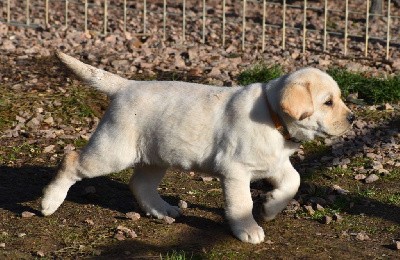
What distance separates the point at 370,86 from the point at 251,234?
3611 mm

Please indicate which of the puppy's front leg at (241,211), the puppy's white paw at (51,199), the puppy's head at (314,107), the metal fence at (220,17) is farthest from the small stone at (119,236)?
the metal fence at (220,17)

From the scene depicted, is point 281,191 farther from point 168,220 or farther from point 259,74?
point 259,74

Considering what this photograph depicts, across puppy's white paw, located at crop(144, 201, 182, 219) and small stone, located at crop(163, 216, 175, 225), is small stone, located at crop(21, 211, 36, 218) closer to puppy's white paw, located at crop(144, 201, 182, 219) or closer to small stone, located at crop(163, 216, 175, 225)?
puppy's white paw, located at crop(144, 201, 182, 219)

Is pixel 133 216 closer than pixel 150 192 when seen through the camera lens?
Yes

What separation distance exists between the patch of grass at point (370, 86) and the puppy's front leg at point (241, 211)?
11.1ft

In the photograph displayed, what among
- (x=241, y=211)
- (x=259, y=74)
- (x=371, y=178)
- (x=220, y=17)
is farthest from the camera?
(x=220, y=17)

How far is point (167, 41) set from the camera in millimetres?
10969

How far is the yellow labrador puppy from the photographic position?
5.79 meters

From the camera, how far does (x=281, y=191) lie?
6.08m

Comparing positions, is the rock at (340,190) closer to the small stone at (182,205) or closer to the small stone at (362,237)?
the small stone at (362,237)

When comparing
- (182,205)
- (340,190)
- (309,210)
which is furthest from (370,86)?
(182,205)

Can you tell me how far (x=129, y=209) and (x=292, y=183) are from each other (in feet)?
3.68

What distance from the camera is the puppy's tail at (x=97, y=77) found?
245 inches

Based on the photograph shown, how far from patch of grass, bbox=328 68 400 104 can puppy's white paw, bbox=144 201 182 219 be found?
308 centimetres
